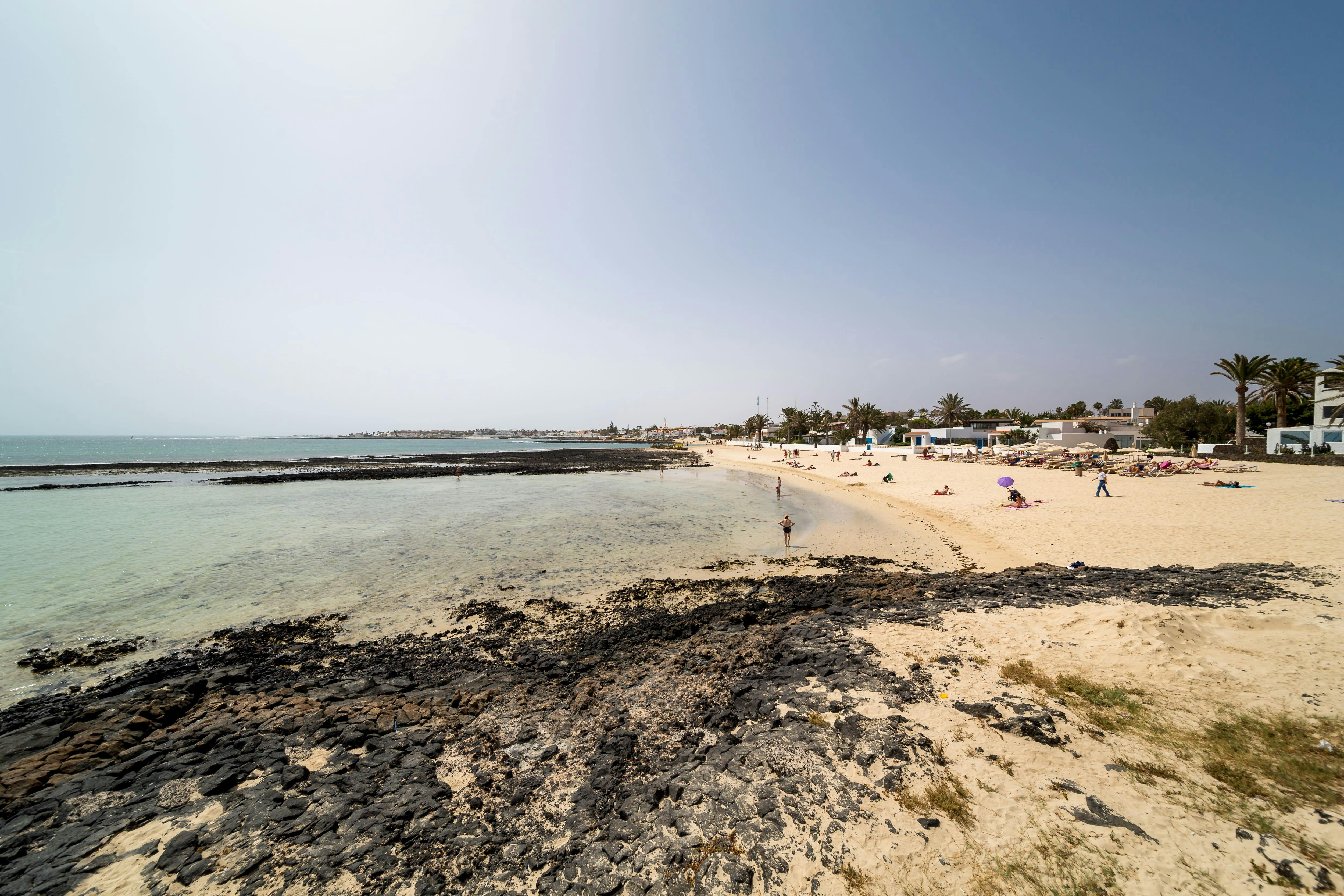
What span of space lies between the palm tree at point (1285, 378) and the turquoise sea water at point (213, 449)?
4809 inches

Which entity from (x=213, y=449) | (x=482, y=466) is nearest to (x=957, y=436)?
(x=482, y=466)

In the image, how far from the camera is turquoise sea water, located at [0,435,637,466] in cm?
8050

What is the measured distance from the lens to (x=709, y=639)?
9.23 meters

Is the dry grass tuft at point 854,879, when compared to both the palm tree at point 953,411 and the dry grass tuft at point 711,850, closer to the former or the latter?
the dry grass tuft at point 711,850

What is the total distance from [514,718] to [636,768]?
226cm

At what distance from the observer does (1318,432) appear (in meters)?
34.4

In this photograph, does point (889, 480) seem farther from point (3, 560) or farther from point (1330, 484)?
point (3, 560)

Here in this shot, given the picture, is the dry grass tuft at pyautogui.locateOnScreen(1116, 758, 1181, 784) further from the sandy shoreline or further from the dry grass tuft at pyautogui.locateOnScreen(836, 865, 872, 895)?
the sandy shoreline

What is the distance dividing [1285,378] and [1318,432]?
6.06 meters

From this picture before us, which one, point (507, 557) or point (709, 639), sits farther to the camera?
point (507, 557)

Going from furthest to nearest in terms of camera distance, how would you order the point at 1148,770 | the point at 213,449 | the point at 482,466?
the point at 213,449 < the point at 482,466 < the point at 1148,770

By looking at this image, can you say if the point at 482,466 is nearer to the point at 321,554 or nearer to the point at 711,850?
the point at 321,554

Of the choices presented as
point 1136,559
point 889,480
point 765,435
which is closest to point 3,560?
point 1136,559

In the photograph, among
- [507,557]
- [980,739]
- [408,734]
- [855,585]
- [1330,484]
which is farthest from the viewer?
[1330,484]
